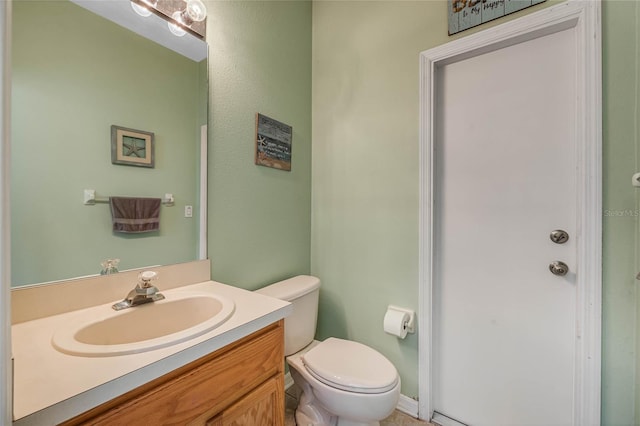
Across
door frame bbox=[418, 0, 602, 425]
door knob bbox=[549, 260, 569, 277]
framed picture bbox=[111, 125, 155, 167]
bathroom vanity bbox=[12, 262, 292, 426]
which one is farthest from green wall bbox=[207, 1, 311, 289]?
door knob bbox=[549, 260, 569, 277]

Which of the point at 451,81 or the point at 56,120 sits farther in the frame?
the point at 451,81

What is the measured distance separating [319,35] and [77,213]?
173 cm

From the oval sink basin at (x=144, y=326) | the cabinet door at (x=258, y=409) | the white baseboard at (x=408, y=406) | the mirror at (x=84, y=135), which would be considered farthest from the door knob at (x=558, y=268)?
the mirror at (x=84, y=135)

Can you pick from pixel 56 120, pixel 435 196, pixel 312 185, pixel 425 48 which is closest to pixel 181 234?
pixel 56 120

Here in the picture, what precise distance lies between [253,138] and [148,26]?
59 cm

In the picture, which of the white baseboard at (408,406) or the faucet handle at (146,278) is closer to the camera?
the faucet handle at (146,278)

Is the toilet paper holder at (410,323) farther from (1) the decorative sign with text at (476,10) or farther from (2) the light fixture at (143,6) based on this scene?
(2) the light fixture at (143,6)

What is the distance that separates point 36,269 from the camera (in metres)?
0.80

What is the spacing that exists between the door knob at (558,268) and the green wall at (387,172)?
126 millimetres

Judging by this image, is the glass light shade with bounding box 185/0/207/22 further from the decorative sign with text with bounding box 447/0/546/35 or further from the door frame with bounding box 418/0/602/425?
the door frame with bounding box 418/0/602/425

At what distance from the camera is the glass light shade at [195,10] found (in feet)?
3.62

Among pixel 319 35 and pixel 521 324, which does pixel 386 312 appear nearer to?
pixel 521 324

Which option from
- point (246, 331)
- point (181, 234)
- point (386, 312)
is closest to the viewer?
point (246, 331)

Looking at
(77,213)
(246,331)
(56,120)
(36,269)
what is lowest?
(246,331)
